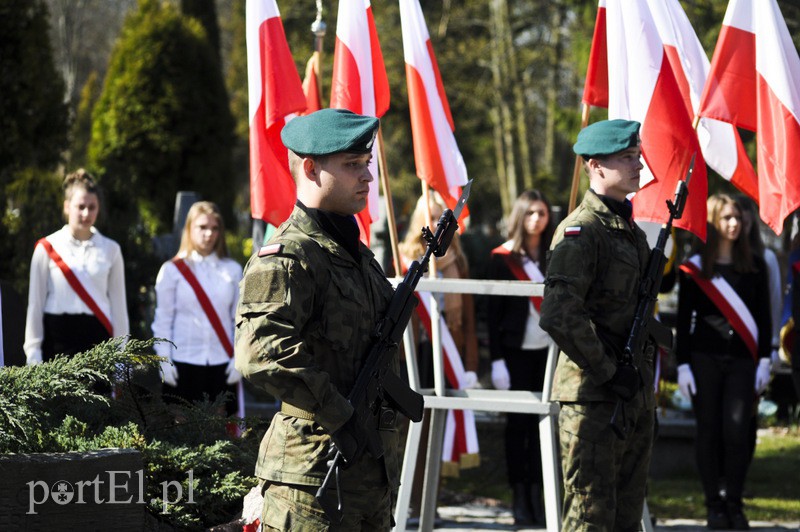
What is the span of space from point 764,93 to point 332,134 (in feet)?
10.4

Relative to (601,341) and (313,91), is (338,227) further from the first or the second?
(313,91)

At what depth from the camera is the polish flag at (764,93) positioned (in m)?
5.55

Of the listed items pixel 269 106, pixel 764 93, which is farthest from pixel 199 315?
pixel 764 93

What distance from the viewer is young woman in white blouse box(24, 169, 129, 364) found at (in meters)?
6.34

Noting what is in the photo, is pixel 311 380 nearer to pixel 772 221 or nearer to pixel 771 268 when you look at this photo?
pixel 772 221

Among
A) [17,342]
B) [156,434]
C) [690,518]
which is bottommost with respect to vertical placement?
[690,518]

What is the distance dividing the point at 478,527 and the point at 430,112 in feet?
8.22

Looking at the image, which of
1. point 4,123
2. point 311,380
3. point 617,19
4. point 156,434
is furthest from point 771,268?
point 4,123

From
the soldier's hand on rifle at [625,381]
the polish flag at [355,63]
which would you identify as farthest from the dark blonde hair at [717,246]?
the soldier's hand on rifle at [625,381]

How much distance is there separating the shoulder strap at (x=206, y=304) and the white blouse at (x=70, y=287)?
0.38 meters

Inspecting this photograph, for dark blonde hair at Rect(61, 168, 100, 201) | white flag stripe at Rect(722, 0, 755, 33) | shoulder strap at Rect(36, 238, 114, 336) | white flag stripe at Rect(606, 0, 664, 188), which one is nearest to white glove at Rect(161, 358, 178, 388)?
shoulder strap at Rect(36, 238, 114, 336)

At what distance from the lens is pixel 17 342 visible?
4617mm

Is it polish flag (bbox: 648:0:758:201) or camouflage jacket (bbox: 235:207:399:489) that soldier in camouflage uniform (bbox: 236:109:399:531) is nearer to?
camouflage jacket (bbox: 235:207:399:489)

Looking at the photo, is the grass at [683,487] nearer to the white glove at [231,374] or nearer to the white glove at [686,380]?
the white glove at [686,380]
